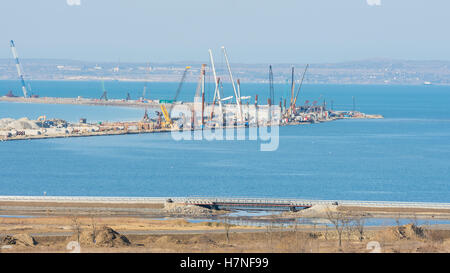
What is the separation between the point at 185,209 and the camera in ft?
93.5

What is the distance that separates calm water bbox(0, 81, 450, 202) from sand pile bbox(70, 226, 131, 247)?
1203 cm

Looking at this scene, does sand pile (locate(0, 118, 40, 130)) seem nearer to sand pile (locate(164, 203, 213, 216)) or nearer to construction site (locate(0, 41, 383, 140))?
construction site (locate(0, 41, 383, 140))

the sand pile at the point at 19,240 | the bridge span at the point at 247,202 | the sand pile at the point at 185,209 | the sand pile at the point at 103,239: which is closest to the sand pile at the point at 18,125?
the bridge span at the point at 247,202

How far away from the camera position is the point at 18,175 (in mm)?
40906

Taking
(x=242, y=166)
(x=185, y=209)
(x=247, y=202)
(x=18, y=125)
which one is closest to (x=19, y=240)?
(x=185, y=209)

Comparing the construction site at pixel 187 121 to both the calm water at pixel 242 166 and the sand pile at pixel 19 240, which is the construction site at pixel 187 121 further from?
the sand pile at pixel 19 240

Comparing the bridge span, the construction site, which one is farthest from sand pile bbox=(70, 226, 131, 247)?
the construction site

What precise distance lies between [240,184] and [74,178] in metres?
7.77

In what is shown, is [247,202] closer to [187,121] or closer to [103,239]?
[103,239]

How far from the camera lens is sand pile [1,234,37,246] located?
21602 millimetres

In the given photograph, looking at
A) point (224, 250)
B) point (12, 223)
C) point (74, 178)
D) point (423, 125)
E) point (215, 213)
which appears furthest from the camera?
point (423, 125)

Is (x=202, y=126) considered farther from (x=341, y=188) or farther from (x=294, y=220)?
(x=294, y=220)

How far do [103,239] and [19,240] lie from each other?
2.23 meters
